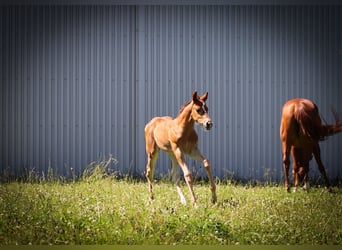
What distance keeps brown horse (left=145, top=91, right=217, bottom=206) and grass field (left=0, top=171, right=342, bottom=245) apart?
0.42ft

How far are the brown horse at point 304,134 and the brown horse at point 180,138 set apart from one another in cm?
70

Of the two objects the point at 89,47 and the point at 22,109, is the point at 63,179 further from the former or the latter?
the point at 89,47

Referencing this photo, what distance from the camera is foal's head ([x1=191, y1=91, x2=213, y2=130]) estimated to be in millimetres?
5730

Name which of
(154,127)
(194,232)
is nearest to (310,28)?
(154,127)

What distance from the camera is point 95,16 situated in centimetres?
600

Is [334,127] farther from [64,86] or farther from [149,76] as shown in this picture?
[64,86]

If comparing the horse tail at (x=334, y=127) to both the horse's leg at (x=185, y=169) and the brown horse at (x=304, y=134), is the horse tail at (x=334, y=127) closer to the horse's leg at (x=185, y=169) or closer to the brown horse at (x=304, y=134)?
the brown horse at (x=304, y=134)

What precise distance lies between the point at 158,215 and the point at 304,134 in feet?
4.58

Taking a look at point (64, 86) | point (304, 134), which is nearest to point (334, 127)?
point (304, 134)

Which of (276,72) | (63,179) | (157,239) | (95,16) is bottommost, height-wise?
(157,239)

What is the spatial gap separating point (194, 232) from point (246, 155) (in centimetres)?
76

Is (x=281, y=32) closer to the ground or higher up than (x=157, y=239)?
higher up

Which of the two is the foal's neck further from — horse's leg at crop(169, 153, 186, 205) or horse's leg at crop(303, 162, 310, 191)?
Result: horse's leg at crop(303, 162, 310, 191)

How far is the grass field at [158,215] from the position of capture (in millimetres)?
5738
